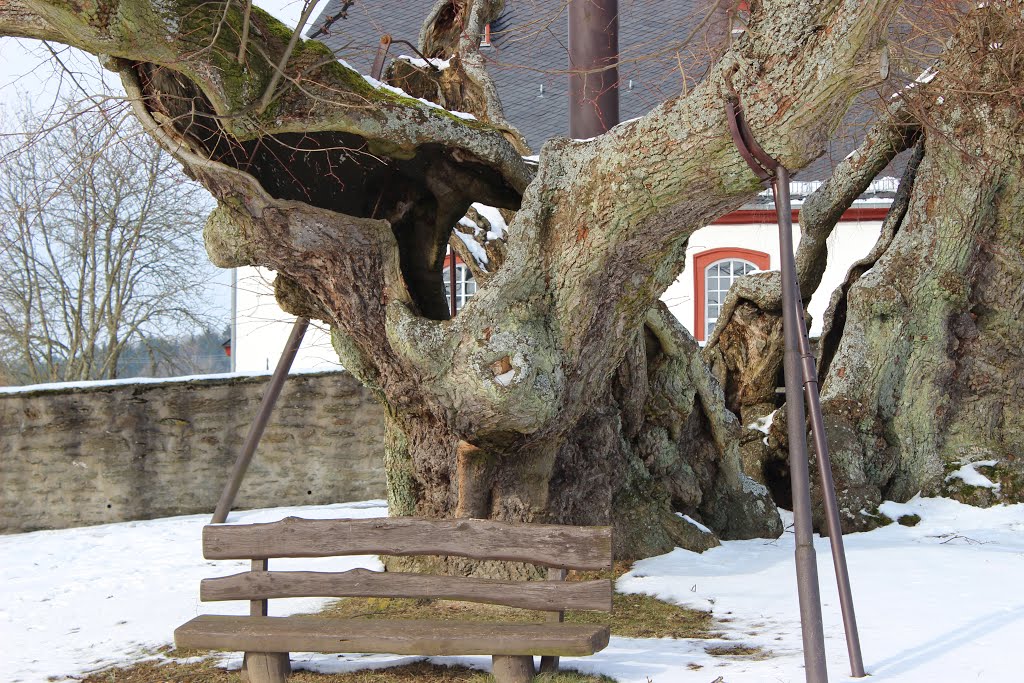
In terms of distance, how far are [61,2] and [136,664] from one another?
3118 millimetres

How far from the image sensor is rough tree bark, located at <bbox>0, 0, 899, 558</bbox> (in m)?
4.41

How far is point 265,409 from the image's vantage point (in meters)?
7.60

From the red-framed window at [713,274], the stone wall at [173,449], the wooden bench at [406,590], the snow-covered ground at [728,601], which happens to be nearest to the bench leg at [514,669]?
the wooden bench at [406,590]

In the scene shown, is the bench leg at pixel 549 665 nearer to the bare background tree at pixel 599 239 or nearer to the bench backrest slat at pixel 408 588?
the bench backrest slat at pixel 408 588

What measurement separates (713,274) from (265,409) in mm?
12639

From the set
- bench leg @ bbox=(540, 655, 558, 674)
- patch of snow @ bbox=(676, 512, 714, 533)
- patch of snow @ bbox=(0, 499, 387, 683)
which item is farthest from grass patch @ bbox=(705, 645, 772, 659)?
patch of snow @ bbox=(0, 499, 387, 683)

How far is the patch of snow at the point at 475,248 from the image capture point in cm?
758

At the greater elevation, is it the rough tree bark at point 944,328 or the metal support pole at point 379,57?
the metal support pole at point 379,57

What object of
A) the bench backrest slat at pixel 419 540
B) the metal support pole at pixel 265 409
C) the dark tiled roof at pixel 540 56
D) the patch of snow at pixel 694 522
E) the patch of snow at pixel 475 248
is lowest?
the patch of snow at pixel 694 522

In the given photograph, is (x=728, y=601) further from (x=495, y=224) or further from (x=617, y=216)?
(x=495, y=224)

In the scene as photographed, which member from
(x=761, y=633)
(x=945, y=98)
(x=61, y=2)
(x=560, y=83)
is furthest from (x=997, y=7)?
(x=560, y=83)

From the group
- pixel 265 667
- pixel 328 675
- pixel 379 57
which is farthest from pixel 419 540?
pixel 379 57

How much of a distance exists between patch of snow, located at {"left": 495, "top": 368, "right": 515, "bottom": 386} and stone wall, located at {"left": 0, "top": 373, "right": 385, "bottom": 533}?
4.74 m

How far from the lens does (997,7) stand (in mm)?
7059
